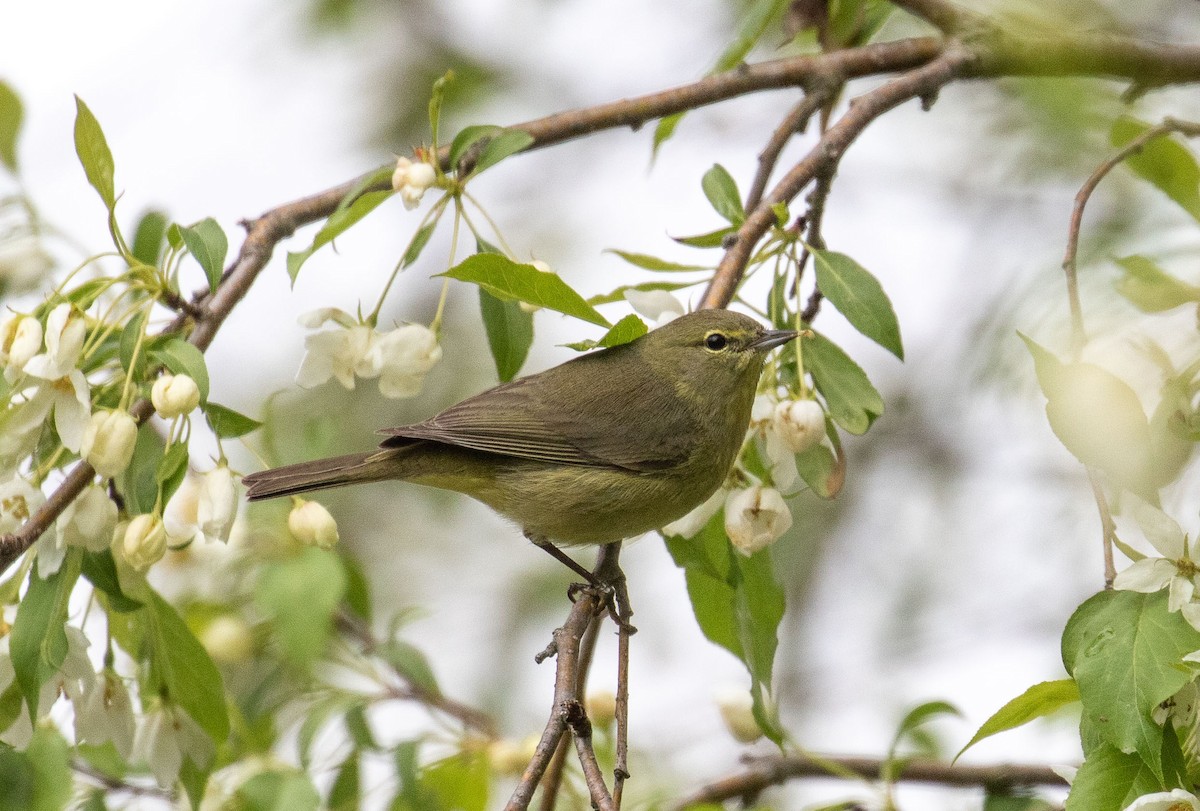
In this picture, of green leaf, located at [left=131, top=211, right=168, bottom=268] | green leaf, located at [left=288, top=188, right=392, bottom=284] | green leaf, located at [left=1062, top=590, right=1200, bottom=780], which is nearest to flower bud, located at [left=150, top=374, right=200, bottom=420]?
green leaf, located at [left=288, top=188, right=392, bottom=284]

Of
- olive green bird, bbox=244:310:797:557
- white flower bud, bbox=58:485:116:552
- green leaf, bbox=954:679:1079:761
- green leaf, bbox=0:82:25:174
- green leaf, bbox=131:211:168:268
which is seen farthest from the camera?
olive green bird, bbox=244:310:797:557

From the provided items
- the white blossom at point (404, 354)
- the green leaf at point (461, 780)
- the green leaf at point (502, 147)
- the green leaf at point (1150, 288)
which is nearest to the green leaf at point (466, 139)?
the green leaf at point (502, 147)

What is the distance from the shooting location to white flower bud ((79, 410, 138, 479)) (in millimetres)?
2793

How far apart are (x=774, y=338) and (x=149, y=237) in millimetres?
1921

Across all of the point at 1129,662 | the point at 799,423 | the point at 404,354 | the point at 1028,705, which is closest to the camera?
the point at 1129,662

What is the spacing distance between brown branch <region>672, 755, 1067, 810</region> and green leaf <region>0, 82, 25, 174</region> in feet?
9.72

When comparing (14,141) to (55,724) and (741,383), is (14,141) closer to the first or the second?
(55,724)

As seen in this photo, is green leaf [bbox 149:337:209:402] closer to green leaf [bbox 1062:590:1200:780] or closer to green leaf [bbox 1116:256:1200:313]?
green leaf [bbox 1062:590:1200:780]

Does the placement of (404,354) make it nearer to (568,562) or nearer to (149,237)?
(149,237)

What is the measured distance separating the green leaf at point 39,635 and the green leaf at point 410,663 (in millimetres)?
1538

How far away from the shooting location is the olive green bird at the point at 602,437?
4262mm

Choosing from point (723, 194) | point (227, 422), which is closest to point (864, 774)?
point (723, 194)

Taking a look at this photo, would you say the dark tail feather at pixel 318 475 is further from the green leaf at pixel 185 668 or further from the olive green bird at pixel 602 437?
the green leaf at pixel 185 668

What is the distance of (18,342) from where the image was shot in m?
2.88
